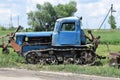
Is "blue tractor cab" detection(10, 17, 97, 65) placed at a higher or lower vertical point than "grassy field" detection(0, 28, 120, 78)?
higher

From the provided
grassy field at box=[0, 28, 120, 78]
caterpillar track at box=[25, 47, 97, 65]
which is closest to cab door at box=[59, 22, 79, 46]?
caterpillar track at box=[25, 47, 97, 65]

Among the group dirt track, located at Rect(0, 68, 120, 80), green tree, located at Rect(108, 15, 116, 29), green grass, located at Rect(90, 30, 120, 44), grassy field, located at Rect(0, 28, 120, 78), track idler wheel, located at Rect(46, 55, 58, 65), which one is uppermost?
green tree, located at Rect(108, 15, 116, 29)

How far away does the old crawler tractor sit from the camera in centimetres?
2103

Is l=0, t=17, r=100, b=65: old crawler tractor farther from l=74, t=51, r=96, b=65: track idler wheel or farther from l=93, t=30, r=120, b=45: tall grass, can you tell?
l=93, t=30, r=120, b=45: tall grass

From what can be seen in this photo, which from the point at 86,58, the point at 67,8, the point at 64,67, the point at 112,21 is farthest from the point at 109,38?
the point at 112,21

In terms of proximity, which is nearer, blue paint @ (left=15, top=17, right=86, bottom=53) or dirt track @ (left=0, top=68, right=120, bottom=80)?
dirt track @ (left=0, top=68, right=120, bottom=80)

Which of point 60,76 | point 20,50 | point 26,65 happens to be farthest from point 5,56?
point 60,76

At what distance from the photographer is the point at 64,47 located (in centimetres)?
2145

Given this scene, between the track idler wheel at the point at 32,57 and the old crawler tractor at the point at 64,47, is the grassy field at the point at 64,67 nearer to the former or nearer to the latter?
the track idler wheel at the point at 32,57

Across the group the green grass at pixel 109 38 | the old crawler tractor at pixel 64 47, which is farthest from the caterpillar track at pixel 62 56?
the green grass at pixel 109 38

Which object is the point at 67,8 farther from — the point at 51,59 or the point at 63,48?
the point at 51,59

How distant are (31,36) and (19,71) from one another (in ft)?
12.7

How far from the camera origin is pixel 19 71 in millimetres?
18625

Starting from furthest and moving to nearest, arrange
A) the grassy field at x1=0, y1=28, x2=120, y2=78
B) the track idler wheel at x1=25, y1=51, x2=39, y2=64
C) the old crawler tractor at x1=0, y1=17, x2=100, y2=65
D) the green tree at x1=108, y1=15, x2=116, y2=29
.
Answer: the green tree at x1=108, y1=15, x2=116, y2=29 < the track idler wheel at x1=25, y1=51, x2=39, y2=64 < the old crawler tractor at x1=0, y1=17, x2=100, y2=65 < the grassy field at x1=0, y1=28, x2=120, y2=78
